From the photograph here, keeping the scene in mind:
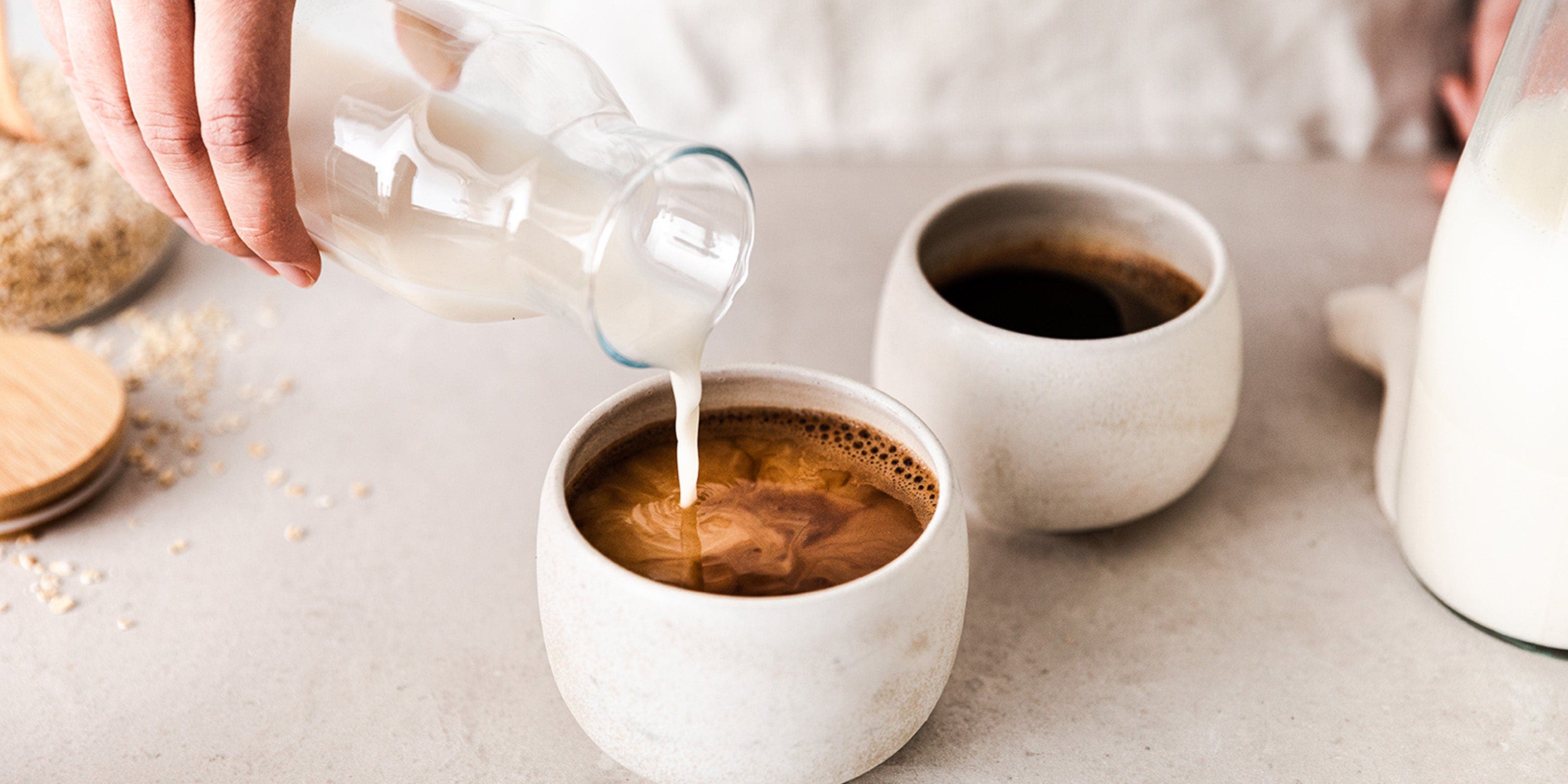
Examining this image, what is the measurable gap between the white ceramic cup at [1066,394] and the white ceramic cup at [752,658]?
3.8 inches

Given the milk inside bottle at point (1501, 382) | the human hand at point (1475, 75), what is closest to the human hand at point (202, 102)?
the milk inside bottle at point (1501, 382)

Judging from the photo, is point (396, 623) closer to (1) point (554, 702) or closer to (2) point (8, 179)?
(1) point (554, 702)

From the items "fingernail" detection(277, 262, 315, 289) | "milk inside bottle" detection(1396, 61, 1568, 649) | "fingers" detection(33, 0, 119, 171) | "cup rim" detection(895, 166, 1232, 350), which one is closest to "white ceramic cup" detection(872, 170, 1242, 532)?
"cup rim" detection(895, 166, 1232, 350)

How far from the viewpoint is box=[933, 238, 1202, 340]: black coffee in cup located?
791mm

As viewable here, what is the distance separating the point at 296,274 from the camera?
2.24 ft

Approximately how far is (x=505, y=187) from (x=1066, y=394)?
1.03 ft

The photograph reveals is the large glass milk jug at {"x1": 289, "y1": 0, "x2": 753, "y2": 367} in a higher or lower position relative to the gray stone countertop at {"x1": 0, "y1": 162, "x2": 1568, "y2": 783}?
higher

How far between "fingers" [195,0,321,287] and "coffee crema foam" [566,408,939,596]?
0.21 m

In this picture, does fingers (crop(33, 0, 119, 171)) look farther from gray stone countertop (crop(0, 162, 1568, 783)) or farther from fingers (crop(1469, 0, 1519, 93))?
fingers (crop(1469, 0, 1519, 93))

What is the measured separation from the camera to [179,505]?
813 mm

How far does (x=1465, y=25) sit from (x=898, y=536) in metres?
0.92

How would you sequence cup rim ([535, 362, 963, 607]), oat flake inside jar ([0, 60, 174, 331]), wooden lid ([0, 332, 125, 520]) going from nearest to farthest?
cup rim ([535, 362, 963, 607]) < wooden lid ([0, 332, 125, 520]) < oat flake inside jar ([0, 60, 174, 331])

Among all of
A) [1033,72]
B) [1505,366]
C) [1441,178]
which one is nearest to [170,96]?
[1505,366]

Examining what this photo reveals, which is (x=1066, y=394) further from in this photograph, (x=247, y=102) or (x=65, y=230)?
(x=65, y=230)
